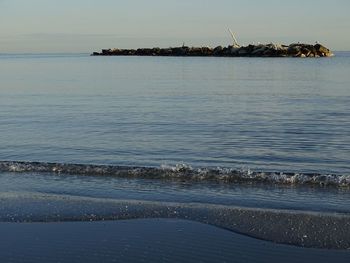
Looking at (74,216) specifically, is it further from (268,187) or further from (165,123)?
(165,123)

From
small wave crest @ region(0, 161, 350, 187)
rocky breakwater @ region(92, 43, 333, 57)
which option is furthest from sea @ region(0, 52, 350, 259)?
rocky breakwater @ region(92, 43, 333, 57)

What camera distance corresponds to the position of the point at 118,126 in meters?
24.2

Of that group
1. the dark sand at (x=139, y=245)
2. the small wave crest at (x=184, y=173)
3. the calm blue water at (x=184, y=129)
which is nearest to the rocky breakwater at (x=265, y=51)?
the calm blue water at (x=184, y=129)

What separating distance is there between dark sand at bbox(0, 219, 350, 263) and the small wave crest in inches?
165

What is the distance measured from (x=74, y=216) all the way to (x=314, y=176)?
617cm

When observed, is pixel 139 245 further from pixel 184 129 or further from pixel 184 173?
pixel 184 129

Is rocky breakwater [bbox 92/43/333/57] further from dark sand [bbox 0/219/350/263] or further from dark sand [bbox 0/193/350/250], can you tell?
dark sand [bbox 0/219/350/263]

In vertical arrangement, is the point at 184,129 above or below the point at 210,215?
below

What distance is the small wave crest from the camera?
1316 cm

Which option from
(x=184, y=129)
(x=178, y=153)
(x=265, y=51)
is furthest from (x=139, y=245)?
(x=265, y=51)

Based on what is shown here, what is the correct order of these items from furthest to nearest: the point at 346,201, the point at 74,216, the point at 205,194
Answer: the point at 205,194
the point at 346,201
the point at 74,216

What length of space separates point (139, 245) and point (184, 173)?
5.97m

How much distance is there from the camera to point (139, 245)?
8.26 metres

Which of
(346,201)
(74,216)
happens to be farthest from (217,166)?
(74,216)
